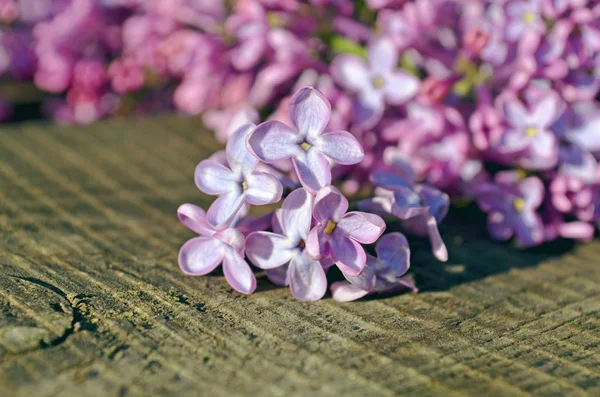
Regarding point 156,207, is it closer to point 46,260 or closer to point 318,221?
point 46,260

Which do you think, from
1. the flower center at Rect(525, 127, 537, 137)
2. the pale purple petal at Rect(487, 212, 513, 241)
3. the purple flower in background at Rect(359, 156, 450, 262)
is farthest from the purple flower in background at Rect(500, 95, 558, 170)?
the purple flower in background at Rect(359, 156, 450, 262)

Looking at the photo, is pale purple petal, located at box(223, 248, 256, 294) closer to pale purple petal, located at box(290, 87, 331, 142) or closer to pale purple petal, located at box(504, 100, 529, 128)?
pale purple petal, located at box(290, 87, 331, 142)

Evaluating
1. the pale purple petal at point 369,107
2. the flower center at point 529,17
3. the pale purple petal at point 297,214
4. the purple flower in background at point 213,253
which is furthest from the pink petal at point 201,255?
the flower center at point 529,17

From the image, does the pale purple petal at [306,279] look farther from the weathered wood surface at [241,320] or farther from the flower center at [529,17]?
the flower center at [529,17]

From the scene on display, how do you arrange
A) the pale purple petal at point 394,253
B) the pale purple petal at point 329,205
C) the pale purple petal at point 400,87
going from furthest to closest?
the pale purple petal at point 400,87 < the pale purple petal at point 394,253 < the pale purple petal at point 329,205

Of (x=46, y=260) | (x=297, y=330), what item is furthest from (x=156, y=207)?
(x=297, y=330)

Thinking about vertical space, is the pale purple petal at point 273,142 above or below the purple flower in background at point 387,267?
above

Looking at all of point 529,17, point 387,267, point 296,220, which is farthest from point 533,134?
point 296,220

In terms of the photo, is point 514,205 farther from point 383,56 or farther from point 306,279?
point 306,279

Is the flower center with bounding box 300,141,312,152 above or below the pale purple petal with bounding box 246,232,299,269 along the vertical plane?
above
